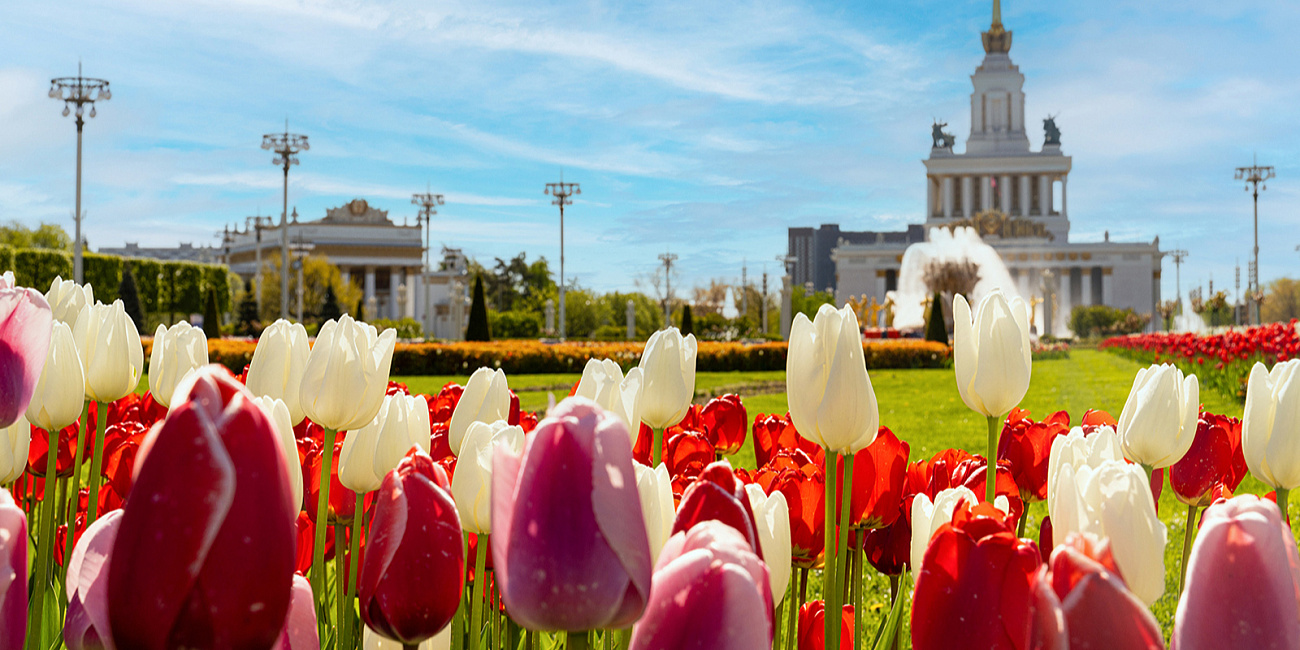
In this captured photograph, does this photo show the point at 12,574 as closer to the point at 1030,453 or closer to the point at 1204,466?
the point at 1030,453

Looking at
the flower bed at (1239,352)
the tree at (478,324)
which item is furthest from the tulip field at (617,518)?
the tree at (478,324)

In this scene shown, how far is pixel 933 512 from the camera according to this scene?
945 millimetres

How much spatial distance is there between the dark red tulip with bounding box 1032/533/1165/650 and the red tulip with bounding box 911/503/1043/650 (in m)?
0.10

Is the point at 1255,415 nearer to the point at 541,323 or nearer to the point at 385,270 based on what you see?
the point at 541,323

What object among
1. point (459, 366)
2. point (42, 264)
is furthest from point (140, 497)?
point (42, 264)

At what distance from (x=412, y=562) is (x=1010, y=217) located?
64.5 meters

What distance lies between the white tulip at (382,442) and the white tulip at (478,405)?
0.15m

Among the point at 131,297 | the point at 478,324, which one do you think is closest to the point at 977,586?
the point at 478,324

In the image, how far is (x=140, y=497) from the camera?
23.2 inches

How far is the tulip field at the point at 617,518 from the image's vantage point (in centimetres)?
60

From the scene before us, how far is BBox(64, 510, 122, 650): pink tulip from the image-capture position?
64cm

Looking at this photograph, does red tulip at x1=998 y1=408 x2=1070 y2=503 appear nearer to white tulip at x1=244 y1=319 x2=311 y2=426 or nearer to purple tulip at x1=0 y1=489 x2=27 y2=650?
white tulip at x1=244 y1=319 x2=311 y2=426

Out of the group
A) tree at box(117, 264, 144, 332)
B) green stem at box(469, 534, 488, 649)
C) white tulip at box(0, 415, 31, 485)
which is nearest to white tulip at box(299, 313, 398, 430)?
green stem at box(469, 534, 488, 649)

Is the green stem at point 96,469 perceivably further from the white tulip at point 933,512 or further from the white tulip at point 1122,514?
the white tulip at point 1122,514
